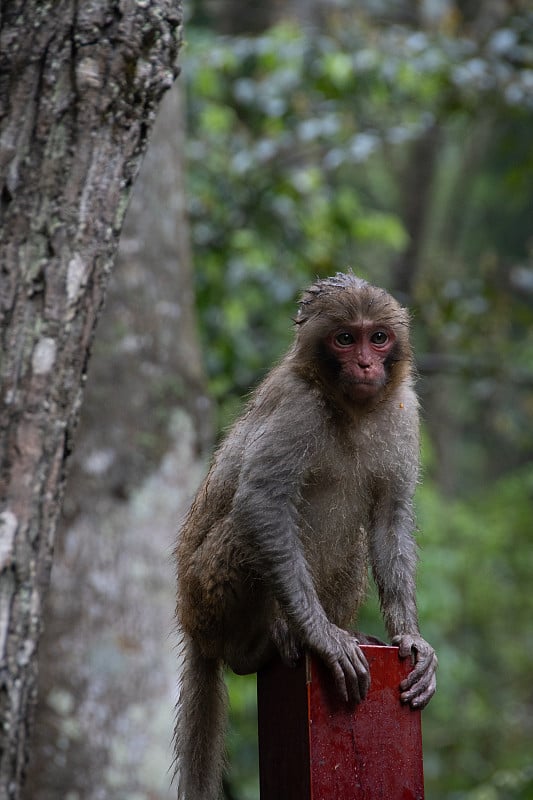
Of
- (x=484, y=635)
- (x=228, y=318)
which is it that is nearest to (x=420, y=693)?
(x=228, y=318)

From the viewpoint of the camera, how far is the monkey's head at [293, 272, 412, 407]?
3461mm

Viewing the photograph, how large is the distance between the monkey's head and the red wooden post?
0.83 m

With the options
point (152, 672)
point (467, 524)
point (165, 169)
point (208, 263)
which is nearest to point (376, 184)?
point (467, 524)

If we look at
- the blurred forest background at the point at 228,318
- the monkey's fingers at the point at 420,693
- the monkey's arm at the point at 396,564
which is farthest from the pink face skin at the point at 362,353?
the blurred forest background at the point at 228,318

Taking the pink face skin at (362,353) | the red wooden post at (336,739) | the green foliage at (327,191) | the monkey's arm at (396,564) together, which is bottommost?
the red wooden post at (336,739)

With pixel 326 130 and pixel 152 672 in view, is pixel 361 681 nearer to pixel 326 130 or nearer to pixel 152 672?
pixel 152 672

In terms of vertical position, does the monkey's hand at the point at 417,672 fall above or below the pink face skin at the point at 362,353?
below

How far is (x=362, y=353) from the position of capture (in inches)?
137

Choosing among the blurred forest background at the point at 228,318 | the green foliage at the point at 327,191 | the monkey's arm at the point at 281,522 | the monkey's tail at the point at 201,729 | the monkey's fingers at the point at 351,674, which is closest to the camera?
the monkey's fingers at the point at 351,674

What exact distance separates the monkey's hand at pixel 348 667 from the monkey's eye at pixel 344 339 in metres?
0.90

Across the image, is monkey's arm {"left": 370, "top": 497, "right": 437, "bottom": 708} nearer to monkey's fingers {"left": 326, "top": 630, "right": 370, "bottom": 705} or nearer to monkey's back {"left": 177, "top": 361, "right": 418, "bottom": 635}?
monkey's back {"left": 177, "top": 361, "right": 418, "bottom": 635}

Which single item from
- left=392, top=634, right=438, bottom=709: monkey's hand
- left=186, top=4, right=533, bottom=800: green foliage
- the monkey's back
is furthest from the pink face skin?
left=186, top=4, right=533, bottom=800: green foliage

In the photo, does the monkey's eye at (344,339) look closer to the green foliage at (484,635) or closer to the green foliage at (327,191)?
the green foliage at (327,191)

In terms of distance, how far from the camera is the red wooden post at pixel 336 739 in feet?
9.35
